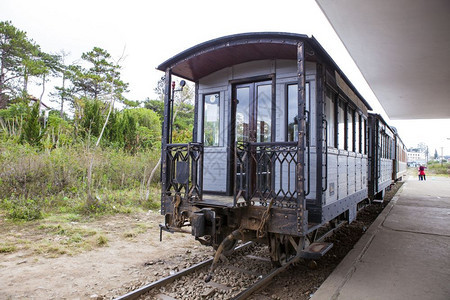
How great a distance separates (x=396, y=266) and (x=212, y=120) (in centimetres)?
407

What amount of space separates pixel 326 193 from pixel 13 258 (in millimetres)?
5505

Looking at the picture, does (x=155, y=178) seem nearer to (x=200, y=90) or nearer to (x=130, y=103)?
(x=200, y=90)

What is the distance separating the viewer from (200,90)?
6.03m

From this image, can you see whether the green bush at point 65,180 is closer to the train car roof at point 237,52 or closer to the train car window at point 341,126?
the train car roof at point 237,52

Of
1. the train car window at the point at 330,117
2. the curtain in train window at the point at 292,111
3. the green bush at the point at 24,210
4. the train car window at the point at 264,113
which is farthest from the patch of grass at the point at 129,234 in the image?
the train car window at the point at 330,117

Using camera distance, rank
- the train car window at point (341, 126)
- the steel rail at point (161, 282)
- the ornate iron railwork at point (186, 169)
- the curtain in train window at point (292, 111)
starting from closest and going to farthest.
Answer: the steel rail at point (161, 282) < the ornate iron railwork at point (186, 169) < the curtain in train window at point (292, 111) < the train car window at point (341, 126)

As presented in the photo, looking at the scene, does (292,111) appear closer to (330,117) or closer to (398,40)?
(330,117)

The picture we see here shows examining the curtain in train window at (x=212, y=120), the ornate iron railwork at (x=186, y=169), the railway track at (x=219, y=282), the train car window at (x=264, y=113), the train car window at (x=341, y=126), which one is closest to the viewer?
the railway track at (x=219, y=282)

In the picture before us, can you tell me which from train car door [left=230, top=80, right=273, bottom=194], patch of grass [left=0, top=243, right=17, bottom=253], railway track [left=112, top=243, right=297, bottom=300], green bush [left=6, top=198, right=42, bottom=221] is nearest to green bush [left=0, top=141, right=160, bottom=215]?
green bush [left=6, top=198, right=42, bottom=221]

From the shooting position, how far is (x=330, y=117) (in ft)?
17.8

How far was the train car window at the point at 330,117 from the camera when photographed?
520cm

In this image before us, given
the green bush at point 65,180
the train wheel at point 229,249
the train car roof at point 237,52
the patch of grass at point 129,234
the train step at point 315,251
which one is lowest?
the patch of grass at point 129,234

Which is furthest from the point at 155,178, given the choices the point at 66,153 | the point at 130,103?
the point at 130,103

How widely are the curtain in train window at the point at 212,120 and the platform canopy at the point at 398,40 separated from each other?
108 inches
